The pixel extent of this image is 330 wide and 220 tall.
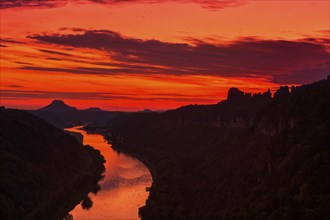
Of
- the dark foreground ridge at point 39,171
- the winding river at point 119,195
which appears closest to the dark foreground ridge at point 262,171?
the winding river at point 119,195

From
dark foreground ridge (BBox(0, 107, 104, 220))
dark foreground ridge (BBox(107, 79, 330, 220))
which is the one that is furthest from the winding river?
dark foreground ridge (BBox(107, 79, 330, 220))

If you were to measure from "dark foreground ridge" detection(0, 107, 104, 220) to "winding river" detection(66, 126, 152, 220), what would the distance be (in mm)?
3317

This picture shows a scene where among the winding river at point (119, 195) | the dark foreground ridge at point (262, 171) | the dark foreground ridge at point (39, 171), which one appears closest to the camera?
the dark foreground ridge at point (262, 171)

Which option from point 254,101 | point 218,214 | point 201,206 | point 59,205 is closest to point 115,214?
point 59,205

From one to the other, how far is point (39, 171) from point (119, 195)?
25.8m

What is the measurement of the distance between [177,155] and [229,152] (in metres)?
55.4

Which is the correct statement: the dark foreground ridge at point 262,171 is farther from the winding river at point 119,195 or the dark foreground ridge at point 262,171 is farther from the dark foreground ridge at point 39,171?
the dark foreground ridge at point 39,171

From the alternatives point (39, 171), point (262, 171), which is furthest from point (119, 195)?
point (262, 171)

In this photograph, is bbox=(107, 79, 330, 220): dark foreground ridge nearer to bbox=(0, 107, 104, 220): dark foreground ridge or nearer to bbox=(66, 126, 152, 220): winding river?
bbox=(66, 126, 152, 220): winding river

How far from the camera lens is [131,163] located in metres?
191

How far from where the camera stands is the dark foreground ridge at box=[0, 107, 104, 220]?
106450 mm

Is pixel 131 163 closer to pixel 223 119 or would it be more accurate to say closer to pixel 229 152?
pixel 223 119

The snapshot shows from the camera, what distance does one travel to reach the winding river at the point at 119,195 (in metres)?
108

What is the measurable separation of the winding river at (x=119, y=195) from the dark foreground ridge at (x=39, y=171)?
10.9 feet
